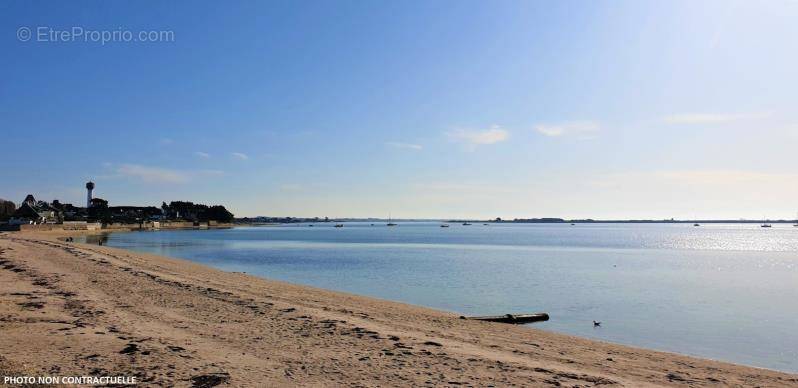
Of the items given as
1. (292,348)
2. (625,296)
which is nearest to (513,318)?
(292,348)

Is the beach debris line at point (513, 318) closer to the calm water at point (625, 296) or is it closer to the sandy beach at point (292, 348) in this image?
the calm water at point (625, 296)

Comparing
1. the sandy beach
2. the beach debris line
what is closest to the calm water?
the beach debris line

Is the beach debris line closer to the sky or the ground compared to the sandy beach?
closer to the ground

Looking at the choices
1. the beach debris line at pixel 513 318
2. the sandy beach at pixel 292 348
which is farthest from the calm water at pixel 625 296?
the sandy beach at pixel 292 348

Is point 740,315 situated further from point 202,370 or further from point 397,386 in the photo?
point 202,370

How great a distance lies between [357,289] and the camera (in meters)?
28.8

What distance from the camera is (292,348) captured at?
10.9m

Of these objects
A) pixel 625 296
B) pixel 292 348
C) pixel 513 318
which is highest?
pixel 292 348

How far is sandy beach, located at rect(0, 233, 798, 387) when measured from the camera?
8.78 m

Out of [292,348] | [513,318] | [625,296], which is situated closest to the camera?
[292,348]

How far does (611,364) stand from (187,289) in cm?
1577

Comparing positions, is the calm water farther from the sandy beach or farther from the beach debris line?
the sandy beach

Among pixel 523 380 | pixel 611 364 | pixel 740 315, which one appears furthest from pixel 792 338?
pixel 523 380

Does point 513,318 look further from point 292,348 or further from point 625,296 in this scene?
point 625,296
